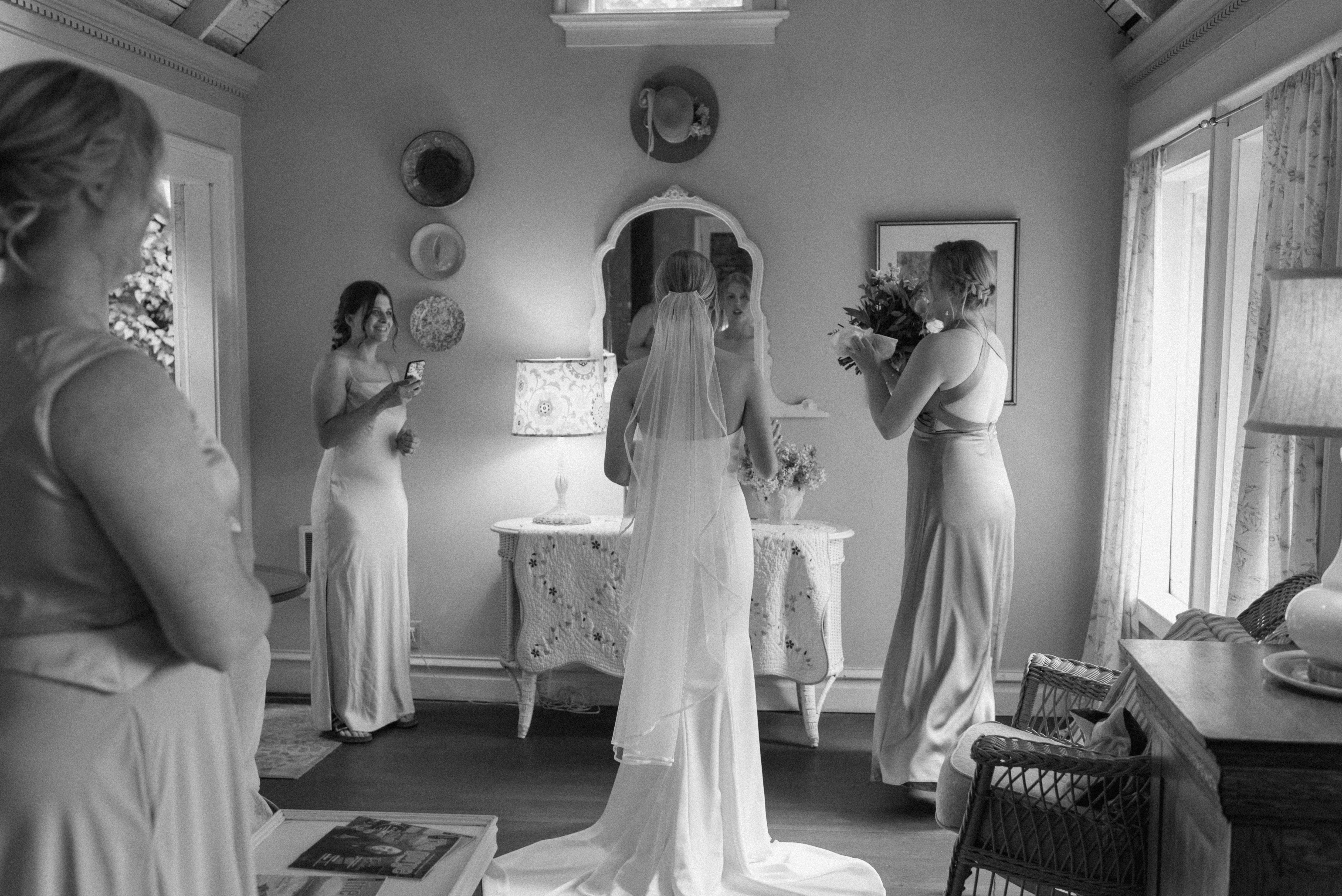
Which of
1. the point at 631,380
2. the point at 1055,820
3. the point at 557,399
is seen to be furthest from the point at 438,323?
the point at 1055,820

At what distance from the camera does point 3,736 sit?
109 centimetres

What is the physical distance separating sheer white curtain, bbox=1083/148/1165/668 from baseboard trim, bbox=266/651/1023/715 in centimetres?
58

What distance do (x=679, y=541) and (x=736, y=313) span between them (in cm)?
192

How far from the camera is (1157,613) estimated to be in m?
4.15

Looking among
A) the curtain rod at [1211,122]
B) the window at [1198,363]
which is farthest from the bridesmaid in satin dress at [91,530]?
the curtain rod at [1211,122]

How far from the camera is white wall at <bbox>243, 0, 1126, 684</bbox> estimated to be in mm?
4711

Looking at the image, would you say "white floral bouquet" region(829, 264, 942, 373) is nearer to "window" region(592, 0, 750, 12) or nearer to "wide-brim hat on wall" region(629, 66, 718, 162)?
"wide-brim hat on wall" region(629, 66, 718, 162)

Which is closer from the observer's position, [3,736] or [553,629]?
[3,736]

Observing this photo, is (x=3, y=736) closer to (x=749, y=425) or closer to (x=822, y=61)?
(x=749, y=425)

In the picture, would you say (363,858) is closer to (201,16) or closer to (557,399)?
(557,399)

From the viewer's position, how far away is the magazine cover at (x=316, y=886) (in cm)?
221

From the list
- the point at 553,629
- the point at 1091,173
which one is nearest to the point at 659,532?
the point at 553,629

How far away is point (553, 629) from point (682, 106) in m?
2.22

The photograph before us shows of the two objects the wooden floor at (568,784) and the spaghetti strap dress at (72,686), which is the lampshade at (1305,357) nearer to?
the spaghetti strap dress at (72,686)
